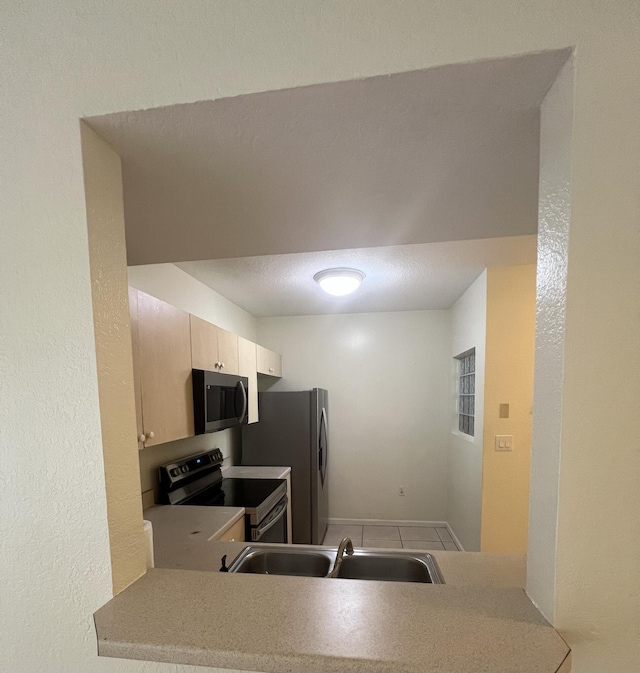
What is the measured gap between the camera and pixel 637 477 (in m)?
0.56

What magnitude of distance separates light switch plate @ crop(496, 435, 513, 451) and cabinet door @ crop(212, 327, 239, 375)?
6.72ft

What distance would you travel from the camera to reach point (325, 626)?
0.61 m

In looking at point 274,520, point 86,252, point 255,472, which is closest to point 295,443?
point 255,472

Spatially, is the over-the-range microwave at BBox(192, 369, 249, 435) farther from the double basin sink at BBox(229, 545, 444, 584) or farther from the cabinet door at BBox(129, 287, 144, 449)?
the double basin sink at BBox(229, 545, 444, 584)

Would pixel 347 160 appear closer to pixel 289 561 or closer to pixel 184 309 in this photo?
pixel 289 561

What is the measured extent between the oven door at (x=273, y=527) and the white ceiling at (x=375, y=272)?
5.66 feet

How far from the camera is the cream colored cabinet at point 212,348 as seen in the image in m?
1.96

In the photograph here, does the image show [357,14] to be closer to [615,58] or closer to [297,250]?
[615,58]

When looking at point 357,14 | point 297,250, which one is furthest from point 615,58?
point 297,250

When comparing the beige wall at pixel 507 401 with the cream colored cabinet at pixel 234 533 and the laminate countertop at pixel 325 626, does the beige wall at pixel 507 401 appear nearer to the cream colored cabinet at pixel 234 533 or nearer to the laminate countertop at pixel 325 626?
the cream colored cabinet at pixel 234 533

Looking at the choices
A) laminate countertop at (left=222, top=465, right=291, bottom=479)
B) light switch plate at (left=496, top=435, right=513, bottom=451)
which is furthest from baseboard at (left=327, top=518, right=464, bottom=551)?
light switch plate at (left=496, top=435, right=513, bottom=451)

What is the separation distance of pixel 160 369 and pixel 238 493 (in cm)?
136

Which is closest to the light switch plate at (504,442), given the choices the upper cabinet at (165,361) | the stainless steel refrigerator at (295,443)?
the stainless steel refrigerator at (295,443)

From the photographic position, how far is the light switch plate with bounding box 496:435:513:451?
8.27ft
